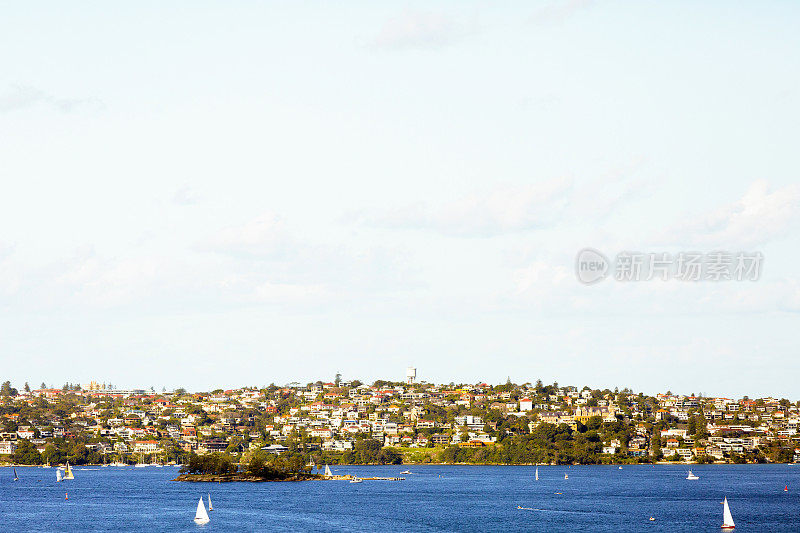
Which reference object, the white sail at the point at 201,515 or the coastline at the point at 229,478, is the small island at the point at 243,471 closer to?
the coastline at the point at 229,478

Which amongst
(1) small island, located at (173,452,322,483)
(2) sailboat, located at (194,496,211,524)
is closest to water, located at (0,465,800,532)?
(2) sailboat, located at (194,496,211,524)

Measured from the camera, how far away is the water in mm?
104938

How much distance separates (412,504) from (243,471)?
5546 centimetres

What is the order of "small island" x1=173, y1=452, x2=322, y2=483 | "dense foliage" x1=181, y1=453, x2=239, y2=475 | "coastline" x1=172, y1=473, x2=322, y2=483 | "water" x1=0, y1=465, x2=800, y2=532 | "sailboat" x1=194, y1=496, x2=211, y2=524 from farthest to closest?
"dense foliage" x1=181, y1=453, x2=239, y2=475 → "small island" x1=173, y1=452, x2=322, y2=483 → "coastline" x1=172, y1=473, x2=322, y2=483 → "sailboat" x1=194, y1=496, x2=211, y2=524 → "water" x1=0, y1=465, x2=800, y2=532

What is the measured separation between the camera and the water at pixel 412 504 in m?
105

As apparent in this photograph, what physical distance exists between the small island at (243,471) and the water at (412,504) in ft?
12.7

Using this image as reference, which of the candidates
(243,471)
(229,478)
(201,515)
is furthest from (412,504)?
(243,471)

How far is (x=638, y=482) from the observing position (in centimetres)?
17288

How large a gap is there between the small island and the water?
12.7ft

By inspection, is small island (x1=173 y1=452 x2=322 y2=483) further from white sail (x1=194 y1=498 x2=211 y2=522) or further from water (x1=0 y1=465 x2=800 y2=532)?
white sail (x1=194 y1=498 x2=211 y2=522)

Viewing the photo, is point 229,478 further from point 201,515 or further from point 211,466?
point 201,515

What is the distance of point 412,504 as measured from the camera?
127 meters

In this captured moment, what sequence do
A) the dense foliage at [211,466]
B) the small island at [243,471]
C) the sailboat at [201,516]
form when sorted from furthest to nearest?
the dense foliage at [211,466] → the small island at [243,471] → the sailboat at [201,516]

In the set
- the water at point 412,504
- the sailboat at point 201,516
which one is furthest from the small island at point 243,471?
the sailboat at point 201,516
